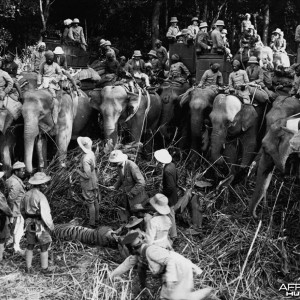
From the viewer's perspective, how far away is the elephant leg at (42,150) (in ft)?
37.0

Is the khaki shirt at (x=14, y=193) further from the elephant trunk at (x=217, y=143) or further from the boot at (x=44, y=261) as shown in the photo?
the elephant trunk at (x=217, y=143)

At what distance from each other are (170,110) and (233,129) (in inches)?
91.8

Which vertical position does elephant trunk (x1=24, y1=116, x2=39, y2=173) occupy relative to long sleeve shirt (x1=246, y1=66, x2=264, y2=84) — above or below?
below

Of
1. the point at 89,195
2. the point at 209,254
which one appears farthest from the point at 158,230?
the point at 89,195

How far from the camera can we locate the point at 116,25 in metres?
26.1

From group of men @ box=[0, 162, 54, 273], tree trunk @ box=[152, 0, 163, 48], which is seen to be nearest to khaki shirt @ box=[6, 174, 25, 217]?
group of men @ box=[0, 162, 54, 273]

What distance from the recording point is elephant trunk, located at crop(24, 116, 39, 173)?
35.2ft

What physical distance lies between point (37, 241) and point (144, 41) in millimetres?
18896

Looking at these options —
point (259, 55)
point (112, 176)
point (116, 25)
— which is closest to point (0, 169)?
point (112, 176)

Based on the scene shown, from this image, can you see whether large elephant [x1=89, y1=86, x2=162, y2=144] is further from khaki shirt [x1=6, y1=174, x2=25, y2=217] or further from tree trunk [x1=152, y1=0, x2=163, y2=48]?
tree trunk [x1=152, y1=0, x2=163, y2=48]

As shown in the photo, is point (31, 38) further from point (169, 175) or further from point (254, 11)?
point (169, 175)

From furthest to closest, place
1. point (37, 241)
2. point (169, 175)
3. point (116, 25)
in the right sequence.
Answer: point (116, 25) → point (169, 175) → point (37, 241)

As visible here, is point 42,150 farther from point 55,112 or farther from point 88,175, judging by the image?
point 88,175

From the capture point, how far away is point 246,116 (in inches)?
457
